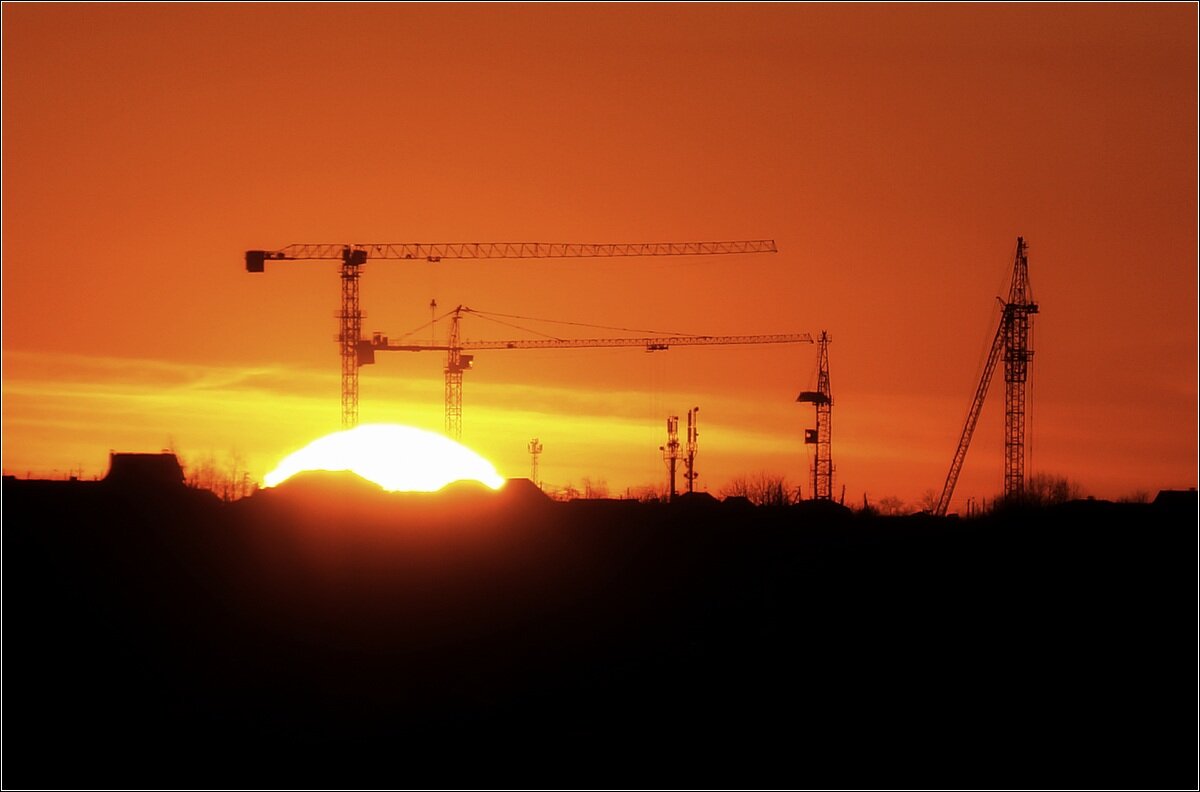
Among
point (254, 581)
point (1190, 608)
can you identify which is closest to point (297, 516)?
point (254, 581)

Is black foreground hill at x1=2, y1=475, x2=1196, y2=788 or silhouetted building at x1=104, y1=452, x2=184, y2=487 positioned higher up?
silhouetted building at x1=104, y1=452, x2=184, y2=487

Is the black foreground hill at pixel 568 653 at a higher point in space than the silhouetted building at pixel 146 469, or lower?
lower

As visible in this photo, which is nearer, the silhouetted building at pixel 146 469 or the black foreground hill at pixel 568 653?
the black foreground hill at pixel 568 653

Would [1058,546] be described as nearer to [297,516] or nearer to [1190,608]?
[1190,608]

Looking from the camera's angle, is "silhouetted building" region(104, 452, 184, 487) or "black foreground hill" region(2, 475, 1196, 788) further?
"silhouetted building" region(104, 452, 184, 487)
